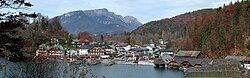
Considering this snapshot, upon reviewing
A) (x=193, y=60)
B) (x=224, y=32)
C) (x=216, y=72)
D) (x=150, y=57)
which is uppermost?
(x=224, y=32)

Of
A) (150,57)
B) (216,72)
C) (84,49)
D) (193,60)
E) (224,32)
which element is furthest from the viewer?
(84,49)

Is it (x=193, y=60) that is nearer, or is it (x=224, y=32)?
(x=193, y=60)

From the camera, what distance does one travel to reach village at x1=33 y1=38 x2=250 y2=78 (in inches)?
789

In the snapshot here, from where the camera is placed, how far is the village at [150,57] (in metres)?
20.0

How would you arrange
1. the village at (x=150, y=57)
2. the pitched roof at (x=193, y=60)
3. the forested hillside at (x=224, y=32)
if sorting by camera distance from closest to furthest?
1. the village at (x=150, y=57)
2. the pitched roof at (x=193, y=60)
3. the forested hillside at (x=224, y=32)

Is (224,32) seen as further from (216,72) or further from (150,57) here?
(216,72)

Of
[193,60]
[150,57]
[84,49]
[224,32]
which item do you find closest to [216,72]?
[193,60]

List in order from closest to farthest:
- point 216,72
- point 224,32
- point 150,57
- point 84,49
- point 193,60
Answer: point 216,72 → point 193,60 → point 224,32 → point 150,57 → point 84,49

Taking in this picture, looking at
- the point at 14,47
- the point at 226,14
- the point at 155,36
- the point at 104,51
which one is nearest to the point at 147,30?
the point at 155,36

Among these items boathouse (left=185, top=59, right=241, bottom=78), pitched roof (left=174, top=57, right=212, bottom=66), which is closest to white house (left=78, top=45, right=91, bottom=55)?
pitched roof (left=174, top=57, right=212, bottom=66)

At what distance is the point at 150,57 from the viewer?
4978 cm

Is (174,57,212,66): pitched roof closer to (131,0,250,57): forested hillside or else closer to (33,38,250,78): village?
→ (33,38,250,78): village

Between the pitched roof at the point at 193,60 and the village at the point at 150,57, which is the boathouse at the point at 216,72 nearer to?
the village at the point at 150,57

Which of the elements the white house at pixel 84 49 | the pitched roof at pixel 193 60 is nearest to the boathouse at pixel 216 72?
the pitched roof at pixel 193 60
